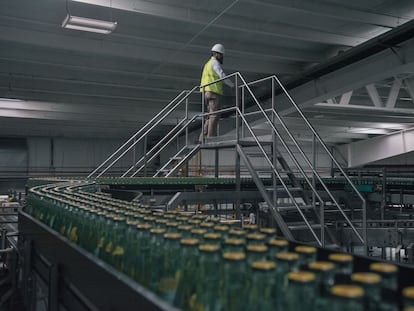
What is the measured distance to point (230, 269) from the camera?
2.99 feet

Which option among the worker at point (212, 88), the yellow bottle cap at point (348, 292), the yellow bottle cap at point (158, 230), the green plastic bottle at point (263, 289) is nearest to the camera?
the yellow bottle cap at point (348, 292)

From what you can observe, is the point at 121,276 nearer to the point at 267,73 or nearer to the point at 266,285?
the point at 266,285

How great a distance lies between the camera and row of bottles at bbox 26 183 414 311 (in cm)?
78

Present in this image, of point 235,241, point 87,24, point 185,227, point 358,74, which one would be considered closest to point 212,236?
point 235,241

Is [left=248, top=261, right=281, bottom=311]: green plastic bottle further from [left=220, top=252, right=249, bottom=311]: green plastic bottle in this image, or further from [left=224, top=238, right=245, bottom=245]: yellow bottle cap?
[left=224, top=238, right=245, bottom=245]: yellow bottle cap

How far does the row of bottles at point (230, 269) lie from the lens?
784 millimetres

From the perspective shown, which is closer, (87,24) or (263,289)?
(263,289)

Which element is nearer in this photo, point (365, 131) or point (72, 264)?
point (72, 264)

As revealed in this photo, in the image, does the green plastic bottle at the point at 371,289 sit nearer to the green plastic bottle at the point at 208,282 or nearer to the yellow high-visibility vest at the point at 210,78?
the green plastic bottle at the point at 208,282

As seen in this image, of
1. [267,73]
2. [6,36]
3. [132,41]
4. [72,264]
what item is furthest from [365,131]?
[72,264]

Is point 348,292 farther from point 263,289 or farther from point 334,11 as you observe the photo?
point 334,11

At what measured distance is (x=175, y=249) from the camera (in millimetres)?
1113

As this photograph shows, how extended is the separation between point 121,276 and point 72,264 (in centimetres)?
49

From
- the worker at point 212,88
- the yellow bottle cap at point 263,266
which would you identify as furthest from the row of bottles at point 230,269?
the worker at point 212,88
